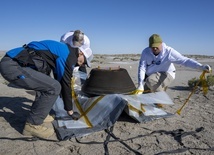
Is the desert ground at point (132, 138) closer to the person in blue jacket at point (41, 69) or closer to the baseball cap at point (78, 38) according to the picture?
the person in blue jacket at point (41, 69)

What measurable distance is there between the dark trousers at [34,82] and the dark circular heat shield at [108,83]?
1113 millimetres

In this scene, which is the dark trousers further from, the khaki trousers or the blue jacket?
the khaki trousers

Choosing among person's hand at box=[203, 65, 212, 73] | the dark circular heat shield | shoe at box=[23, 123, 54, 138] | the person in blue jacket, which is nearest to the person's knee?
the person in blue jacket

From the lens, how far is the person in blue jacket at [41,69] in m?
3.49

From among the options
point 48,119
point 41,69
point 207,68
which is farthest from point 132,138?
point 207,68

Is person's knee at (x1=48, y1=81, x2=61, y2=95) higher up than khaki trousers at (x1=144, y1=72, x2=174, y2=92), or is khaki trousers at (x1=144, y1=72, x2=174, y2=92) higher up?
person's knee at (x1=48, y1=81, x2=61, y2=95)

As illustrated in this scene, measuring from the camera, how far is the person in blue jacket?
349 cm

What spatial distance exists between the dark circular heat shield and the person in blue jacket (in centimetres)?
99

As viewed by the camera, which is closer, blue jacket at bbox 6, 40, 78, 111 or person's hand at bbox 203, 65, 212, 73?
blue jacket at bbox 6, 40, 78, 111

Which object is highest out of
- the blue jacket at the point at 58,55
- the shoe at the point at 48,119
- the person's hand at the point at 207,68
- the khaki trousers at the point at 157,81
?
the blue jacket at the point at 58,55

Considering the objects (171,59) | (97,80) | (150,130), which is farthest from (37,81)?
(171,59)

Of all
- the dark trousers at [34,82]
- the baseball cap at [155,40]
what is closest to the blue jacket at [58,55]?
the dark trousers at [34,82]

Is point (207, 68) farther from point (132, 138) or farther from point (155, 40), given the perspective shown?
point (132, 138)

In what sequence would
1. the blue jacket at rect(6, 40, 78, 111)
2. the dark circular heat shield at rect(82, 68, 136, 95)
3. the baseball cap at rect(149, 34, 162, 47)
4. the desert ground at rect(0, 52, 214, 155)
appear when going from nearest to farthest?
the desert ground at rect(0, 52, 214, 155), the blue jacket at rect(6, 40, 78, 111), the dark circular heat shield at rect(82, 68, 136, 95), the baseball cap at rect(149, 34, 162, 47)
